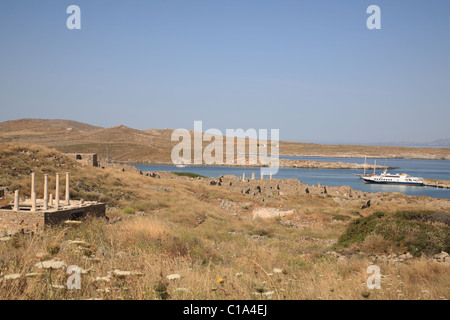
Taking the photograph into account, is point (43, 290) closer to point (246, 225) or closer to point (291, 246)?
point (291, 246)

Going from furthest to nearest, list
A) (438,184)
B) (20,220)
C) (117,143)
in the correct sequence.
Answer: (117,143) → (438,184) → (20,220)

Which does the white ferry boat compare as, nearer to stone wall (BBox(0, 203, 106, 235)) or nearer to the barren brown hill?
the barren brown hill

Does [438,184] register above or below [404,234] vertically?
below

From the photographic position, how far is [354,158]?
183750 millimetres

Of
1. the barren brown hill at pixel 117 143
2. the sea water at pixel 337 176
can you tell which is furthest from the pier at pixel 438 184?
the barren brown hill at pixel 117 143

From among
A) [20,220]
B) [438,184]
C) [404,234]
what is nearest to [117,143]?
[438,184]

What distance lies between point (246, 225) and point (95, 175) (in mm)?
15002

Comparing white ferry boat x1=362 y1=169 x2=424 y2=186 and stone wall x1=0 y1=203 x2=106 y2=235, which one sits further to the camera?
white ferry boat x1=362 y1=169 x2=424 y2=186

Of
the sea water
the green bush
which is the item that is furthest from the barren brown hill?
the green bush

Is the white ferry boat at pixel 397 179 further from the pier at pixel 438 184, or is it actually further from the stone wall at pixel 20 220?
the stone wall at pixel 20 220

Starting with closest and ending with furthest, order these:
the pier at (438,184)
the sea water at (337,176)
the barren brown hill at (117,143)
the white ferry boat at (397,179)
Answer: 1. the sea water at (337,176)
2. the pier at (438,184)
3. the white ferry boat at (397,179)
4. the barren brown hill at (117,143)

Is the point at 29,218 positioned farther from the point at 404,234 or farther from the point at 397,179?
the point at 397,179

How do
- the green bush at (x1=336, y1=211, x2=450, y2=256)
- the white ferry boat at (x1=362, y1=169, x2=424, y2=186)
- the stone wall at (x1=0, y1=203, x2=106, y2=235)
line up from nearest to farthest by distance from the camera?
the stone wall at (x1=0, y1=203, x2=106, y2=235) < the green bush at (x1=336, y1=211, x2=450, y2=256) < the white ferry boat at (x1=362, y1=169, x2=424, y2=186)

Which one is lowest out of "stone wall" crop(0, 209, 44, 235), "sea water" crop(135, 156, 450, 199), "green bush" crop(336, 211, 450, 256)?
"sea water" crop(135, 156, 450, 199)
